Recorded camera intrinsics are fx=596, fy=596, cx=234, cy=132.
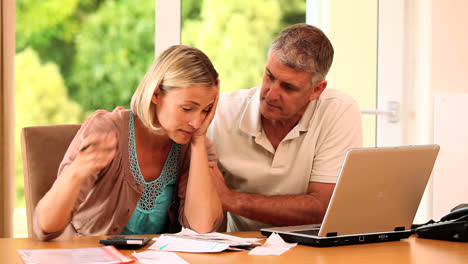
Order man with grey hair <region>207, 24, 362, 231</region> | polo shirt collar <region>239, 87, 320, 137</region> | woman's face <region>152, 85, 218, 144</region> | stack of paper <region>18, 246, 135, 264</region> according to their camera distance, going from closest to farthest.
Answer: stack of paper <region>18, 246, 135, 264</region> < woman's face <region>152, 85, 218, 144</region> < man with grey hair <region>207, 24, 362, 231</region> < polo shirt collar <region>239, 87, 320, 137</region>

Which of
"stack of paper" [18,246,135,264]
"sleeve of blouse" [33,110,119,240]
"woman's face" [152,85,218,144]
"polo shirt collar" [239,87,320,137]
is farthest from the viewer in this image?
"polo shirt collar" [239,87,320,137]

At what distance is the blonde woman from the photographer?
1787 mm

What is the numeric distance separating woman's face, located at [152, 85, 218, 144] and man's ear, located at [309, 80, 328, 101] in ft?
1.64

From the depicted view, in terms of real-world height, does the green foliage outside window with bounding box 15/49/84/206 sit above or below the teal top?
above

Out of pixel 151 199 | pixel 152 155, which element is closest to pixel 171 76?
pixel 152 155

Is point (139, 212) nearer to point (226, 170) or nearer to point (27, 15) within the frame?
point (226, 170)

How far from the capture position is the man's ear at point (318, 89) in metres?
2.19

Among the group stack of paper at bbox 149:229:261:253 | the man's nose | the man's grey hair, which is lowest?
stack of paper at bbox 149:229:261:253

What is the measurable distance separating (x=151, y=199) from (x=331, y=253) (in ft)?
2.15

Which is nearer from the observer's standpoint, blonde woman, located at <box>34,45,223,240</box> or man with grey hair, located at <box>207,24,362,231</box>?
blonde woman, located at <box>34,45,223,240</box>

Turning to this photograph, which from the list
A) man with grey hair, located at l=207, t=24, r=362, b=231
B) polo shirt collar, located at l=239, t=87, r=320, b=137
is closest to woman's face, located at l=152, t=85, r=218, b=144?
man with grey hair, located at l=207, t=24, r=362, b=231

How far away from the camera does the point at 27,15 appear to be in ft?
9.46

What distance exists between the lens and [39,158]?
1883 millimetres

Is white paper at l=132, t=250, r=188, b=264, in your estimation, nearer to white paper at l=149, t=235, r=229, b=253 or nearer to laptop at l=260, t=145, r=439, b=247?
white paper at l=149, t=235, r=229, b=253
